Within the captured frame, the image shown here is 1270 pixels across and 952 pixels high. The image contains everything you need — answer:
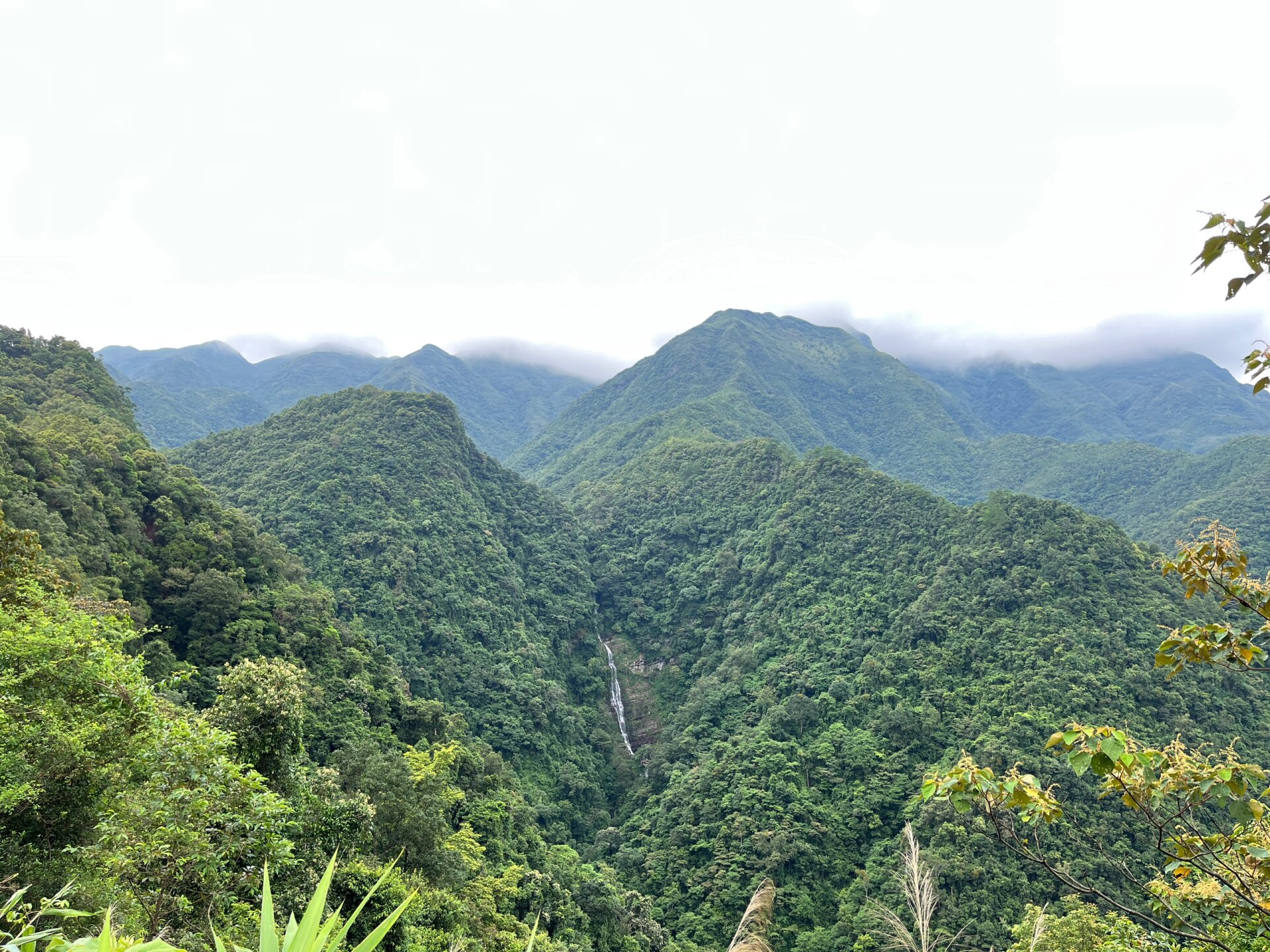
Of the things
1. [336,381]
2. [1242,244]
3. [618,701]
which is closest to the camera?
[1242,244]

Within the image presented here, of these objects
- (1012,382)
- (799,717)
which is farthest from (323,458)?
(1012,382)

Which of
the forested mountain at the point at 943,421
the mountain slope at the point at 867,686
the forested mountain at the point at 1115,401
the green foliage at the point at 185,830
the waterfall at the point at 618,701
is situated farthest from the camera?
the forested mountain at the point at 1115,401

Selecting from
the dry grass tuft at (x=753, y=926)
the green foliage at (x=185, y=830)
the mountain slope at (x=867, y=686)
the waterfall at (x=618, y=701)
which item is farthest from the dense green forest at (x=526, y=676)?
the dry grass tuft at (x=753, y=926)

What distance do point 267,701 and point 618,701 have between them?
121 ft

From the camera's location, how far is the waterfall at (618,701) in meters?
43.0

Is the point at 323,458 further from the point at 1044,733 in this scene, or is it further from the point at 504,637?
the point at 1044,733

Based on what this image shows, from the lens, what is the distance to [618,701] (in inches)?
1827

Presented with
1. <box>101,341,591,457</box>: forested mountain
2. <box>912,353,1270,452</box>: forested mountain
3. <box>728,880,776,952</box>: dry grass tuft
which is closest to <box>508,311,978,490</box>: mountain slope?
<box>912,353,1270,452</box>: forested mountain

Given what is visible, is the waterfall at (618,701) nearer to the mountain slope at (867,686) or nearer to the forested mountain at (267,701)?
the mountain slope at (867,686)

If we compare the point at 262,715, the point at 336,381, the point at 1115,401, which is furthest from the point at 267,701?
the point at 1115,401

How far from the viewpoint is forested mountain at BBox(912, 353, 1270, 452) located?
12562 cm

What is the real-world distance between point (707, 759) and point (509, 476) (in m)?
36.3

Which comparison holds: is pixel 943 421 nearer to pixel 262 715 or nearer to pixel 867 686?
pixel 867 686

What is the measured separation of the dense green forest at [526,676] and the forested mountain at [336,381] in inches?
2624
